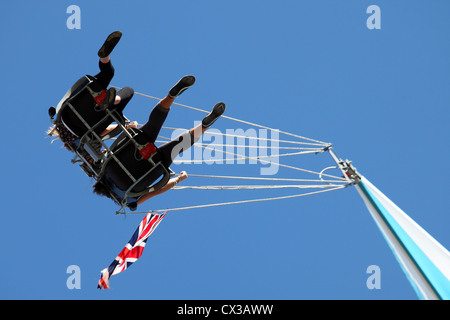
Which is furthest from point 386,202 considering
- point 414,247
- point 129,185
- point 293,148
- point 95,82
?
point 95,82

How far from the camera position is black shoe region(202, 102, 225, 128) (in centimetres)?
1088

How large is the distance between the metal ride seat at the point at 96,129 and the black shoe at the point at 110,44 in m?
0.45

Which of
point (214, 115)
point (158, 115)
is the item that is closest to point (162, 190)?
point (158, 115)

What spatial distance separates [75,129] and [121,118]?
0.74 m

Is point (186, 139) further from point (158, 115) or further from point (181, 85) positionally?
point (181, 85)

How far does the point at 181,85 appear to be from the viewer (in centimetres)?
1080

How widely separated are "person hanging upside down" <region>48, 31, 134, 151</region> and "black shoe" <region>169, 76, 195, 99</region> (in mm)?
845

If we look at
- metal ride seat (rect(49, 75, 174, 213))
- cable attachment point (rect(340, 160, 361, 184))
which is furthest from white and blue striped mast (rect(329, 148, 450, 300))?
metal ride seat (rect(49, 75, 174, 213))

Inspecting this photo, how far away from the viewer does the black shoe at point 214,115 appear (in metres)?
10.9

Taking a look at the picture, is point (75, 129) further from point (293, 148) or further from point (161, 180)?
point (293, 148)

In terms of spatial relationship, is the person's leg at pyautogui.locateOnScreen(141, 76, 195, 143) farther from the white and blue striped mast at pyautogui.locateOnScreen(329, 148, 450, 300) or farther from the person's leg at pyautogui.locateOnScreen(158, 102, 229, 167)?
the white and blue striped mast at pyautogui.locateOnScreen(329, 148, 450, 300)

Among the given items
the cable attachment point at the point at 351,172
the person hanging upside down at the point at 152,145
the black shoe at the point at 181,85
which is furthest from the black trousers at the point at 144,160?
the cable attachment point at the point at 351,172

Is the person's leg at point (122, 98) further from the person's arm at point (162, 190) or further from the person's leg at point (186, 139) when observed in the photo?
the person's arm at point (162, 190)

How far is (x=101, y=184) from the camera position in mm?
11367
